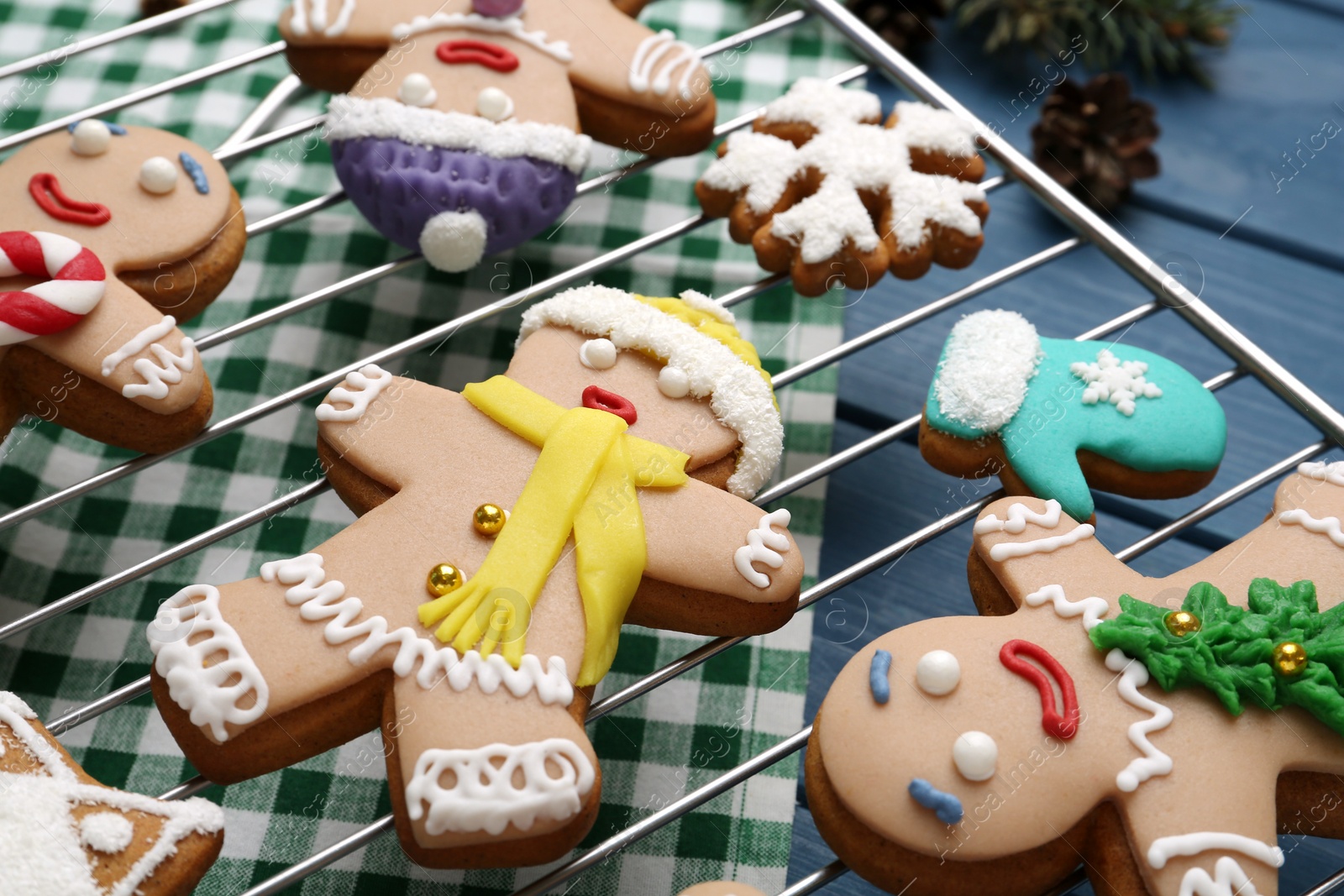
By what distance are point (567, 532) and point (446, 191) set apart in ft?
1.37

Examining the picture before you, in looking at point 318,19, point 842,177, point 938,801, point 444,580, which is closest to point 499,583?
point 444,580

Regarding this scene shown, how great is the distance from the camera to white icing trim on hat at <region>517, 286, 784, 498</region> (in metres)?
1.15

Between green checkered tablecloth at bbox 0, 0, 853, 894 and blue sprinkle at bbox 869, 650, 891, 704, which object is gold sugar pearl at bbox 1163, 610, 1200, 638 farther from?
green checkered tablecloth at bbox 0, 0, 853, 894

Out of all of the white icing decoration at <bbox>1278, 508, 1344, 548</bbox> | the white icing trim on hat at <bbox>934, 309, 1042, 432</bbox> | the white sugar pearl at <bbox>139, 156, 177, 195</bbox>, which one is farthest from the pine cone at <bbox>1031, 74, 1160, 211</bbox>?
the white sugar pearl at <bbox>139, 156, 177, 195</bbox>

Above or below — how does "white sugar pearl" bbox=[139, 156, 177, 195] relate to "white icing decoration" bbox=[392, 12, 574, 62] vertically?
below

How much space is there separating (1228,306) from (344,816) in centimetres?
130

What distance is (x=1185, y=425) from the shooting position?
1199 millimetres

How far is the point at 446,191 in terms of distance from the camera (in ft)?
4.10

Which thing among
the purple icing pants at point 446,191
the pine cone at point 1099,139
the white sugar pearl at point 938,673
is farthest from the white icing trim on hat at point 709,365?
the pine cone at point 1099,139

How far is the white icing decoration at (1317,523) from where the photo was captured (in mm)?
1116

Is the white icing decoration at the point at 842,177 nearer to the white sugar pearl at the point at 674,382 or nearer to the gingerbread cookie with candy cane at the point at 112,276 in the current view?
the white sugar pearl at the point at 674,382

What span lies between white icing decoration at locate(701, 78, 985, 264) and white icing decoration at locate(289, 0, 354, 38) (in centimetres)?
44

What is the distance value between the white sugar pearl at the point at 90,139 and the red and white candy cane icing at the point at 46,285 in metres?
0.14

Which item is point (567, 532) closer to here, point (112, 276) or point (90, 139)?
point (112, 276)
